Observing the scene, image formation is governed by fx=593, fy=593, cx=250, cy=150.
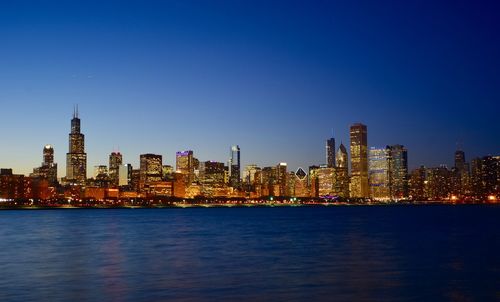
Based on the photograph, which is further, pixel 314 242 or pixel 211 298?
pixel 314 242

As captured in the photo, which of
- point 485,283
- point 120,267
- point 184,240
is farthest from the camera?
point 184,240

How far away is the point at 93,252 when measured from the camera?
54.3 m

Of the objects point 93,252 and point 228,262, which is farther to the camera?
point 93,252

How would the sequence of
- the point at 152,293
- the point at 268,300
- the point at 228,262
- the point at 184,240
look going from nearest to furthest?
1. the point at 268,300
2. the point at 152,293
3. the point at 228,262
4. the point at 184,240

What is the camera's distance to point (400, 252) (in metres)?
52.6

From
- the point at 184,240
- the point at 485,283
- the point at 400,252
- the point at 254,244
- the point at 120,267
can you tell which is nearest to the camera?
the point at 485,283

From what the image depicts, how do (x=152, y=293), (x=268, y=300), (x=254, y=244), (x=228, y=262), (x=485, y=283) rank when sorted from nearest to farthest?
(x=268, y=300)
(x=152, y=293)
(x=485, y=283)
(x=228, y=262)
(x=254, y=244)

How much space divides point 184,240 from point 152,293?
131 feet

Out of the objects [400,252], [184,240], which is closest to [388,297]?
[400,252]

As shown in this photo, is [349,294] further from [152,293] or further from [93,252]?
[93,252]

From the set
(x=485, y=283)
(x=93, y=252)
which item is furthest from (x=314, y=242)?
(x=485, y=283)

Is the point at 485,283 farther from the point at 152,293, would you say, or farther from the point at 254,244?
the point at 254,244

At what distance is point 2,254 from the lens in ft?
174

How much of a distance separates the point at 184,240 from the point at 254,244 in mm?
10547
